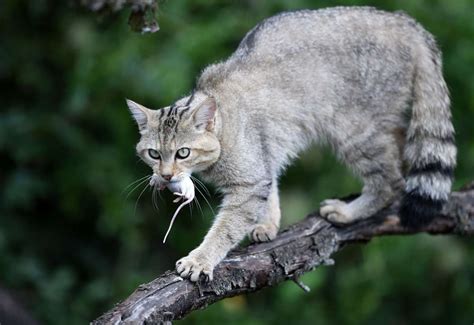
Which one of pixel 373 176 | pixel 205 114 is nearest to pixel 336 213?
pixel 373 176

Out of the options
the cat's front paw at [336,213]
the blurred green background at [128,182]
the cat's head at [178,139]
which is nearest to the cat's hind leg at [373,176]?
the cat's front paw at [336,213]

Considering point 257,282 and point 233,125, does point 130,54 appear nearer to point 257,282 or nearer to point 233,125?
point 233,125

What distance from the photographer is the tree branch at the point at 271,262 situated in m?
4.29

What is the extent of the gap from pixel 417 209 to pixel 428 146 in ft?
1.33

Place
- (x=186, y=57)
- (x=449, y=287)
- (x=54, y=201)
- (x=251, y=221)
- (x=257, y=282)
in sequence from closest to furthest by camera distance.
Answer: (x=257, y=282) < (x=251, y=221) < (x=186, y=57) < (x=449, y=287) < (x=54, y=201)

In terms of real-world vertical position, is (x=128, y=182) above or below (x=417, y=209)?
below

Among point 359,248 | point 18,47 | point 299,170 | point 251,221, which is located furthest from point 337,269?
point 18,47

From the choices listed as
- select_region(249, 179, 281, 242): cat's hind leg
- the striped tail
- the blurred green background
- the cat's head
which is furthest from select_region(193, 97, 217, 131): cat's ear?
the blurred green background

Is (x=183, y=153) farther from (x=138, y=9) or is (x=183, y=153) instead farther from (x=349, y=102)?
(x=349, y=102)

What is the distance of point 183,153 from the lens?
4977 millimetres

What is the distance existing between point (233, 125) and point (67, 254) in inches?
137

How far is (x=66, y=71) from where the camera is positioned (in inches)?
326

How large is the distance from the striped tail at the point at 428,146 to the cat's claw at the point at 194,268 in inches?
57.5

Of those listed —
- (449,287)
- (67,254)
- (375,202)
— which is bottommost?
(449,287)
